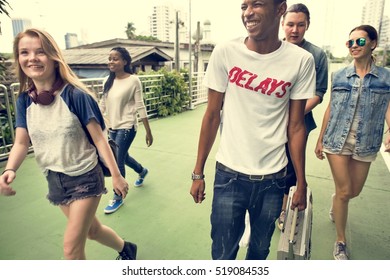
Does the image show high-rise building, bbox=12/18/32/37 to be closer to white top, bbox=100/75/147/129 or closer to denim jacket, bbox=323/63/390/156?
white top, bbox=100/75/147/129

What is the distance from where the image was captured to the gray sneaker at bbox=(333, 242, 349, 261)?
7.45 ft

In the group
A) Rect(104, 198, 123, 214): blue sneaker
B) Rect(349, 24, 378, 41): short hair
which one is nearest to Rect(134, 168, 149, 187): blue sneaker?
Rect(104, 198, 123, 214): blue sneaker

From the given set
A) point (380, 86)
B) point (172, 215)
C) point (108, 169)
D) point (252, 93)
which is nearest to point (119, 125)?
point (172, 215)

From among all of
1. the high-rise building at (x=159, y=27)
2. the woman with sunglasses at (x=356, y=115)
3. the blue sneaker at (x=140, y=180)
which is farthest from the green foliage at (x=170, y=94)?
the high-rise building at (x=159, y=27)

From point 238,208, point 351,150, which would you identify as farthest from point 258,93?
point 351,150

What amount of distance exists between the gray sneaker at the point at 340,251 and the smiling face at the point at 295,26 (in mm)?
1610

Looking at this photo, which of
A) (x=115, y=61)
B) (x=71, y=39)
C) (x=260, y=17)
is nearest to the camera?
(x=260, y=17)

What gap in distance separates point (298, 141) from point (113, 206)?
6.93 feet

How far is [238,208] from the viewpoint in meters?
1.58

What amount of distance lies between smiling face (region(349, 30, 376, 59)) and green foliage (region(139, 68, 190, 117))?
6.40 m

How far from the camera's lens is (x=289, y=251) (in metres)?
1.54

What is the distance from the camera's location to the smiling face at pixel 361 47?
2.08m

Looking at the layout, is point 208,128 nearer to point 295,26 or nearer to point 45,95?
point 45,95

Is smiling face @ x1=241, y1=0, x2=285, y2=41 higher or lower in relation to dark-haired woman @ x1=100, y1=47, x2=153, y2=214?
higher
